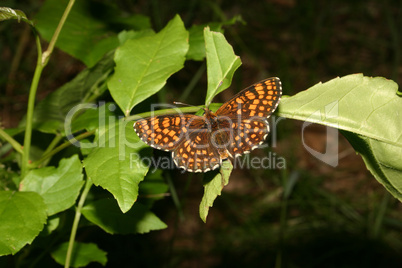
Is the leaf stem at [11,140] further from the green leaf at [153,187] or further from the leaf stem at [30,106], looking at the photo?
the green leaf at [153,187]

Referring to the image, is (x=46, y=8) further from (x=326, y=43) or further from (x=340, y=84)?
(x=326, y=43)

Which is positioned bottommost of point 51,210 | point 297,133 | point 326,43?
point 297,133

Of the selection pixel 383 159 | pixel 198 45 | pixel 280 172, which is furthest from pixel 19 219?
pixel 280 172

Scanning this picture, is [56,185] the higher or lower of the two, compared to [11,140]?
lower

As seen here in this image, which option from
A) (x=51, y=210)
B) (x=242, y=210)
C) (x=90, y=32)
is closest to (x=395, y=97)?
(x=51, y=210)

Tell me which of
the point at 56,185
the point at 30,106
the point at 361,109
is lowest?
the point at 56,185

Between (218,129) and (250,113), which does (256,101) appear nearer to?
(250,113)

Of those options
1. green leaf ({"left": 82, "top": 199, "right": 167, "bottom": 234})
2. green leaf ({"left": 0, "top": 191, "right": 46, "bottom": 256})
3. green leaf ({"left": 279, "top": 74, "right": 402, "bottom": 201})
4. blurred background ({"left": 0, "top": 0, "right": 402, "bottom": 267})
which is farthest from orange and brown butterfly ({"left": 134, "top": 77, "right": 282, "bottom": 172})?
blurred background ({"left": 0, "top": 0, "right": 402, "bottom": 267})
